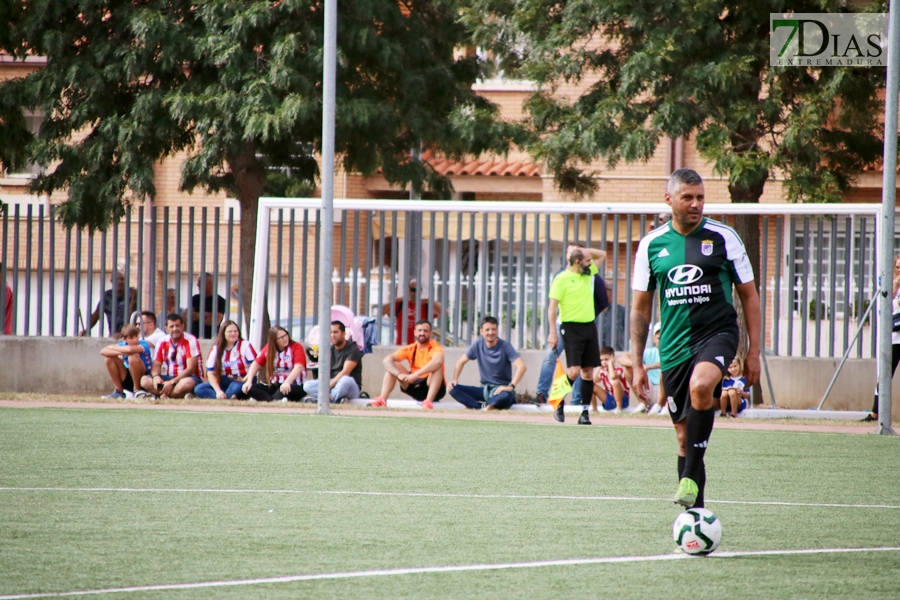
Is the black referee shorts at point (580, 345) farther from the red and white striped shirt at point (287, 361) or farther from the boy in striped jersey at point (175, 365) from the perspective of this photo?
the boy in striped jersey at point (175, 365)

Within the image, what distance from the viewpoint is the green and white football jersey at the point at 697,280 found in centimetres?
655

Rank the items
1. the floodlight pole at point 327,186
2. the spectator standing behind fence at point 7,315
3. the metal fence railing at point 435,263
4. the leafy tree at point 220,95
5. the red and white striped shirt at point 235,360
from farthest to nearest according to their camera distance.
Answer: the spectator standing behind fence at point 7,315 < the leafy tree at point 220,95 < the red and white striped shirt at point 235,360 < the metal fence railing at point 435,263 < the floodlight pole at point 327,186

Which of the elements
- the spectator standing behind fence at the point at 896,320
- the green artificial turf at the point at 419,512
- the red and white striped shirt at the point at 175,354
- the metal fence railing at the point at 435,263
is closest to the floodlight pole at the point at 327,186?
the metal fence railing at the point at 435,263

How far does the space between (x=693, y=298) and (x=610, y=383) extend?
34.3 feet

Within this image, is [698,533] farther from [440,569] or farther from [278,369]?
[278,369]

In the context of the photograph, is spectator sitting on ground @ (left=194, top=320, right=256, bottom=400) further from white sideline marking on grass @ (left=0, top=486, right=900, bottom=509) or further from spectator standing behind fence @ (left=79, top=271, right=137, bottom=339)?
white sideline marking on grass @ (left=0, top=486, right=900, bottom=509)

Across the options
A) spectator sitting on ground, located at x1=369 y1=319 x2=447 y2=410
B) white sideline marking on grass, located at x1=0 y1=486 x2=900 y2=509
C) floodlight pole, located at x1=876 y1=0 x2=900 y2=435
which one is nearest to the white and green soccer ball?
white sideline marking on grass, located at x1=0 y1=486 x2=900 y2=509

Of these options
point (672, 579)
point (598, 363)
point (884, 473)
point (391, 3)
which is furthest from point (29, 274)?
point (672, 579)

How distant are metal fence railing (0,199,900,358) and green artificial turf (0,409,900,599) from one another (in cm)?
410

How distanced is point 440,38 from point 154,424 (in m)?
9.89

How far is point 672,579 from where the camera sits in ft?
17.7

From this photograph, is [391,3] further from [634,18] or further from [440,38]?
[634,18]

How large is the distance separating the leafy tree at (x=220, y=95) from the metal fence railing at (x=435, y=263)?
0.66 meters

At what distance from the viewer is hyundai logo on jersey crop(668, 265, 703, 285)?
6535 millimetres
